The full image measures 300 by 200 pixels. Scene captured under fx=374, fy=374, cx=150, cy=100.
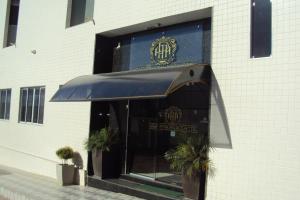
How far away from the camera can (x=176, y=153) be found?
8.80m

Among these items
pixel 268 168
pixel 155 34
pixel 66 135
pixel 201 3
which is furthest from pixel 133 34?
pixel 268 168

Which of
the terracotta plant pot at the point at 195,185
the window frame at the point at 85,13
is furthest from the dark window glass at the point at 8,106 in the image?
the terracotta plant pot at the point at 195,185

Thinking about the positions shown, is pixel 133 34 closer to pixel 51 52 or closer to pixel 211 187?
pixel 51 52

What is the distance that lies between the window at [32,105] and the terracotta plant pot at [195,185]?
8489 millimetres

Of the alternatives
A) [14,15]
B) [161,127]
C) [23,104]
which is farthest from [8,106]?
[161,127]

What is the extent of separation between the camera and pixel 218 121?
27.8 feet

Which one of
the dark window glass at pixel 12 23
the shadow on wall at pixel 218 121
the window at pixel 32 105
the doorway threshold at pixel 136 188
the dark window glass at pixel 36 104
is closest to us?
the shadow on wall at pixel 218 121

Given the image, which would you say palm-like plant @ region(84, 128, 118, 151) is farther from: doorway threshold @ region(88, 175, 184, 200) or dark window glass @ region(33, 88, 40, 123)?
dark window glass @ region(33, 88, 40, 123)

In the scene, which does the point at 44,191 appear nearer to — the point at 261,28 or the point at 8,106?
the point at 261,28

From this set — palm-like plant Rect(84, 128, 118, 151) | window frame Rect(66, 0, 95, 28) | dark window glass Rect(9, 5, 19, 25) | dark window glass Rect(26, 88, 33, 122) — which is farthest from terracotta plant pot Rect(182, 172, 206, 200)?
dark window glass Rect(9, 5, 19, 25)

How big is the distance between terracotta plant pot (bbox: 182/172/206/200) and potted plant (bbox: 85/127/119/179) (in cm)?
352

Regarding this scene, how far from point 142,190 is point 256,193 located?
3.38 meters

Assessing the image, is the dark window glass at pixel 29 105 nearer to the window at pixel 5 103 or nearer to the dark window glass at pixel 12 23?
the window at pixel 5 103

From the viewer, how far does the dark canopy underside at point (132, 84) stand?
8.19m
